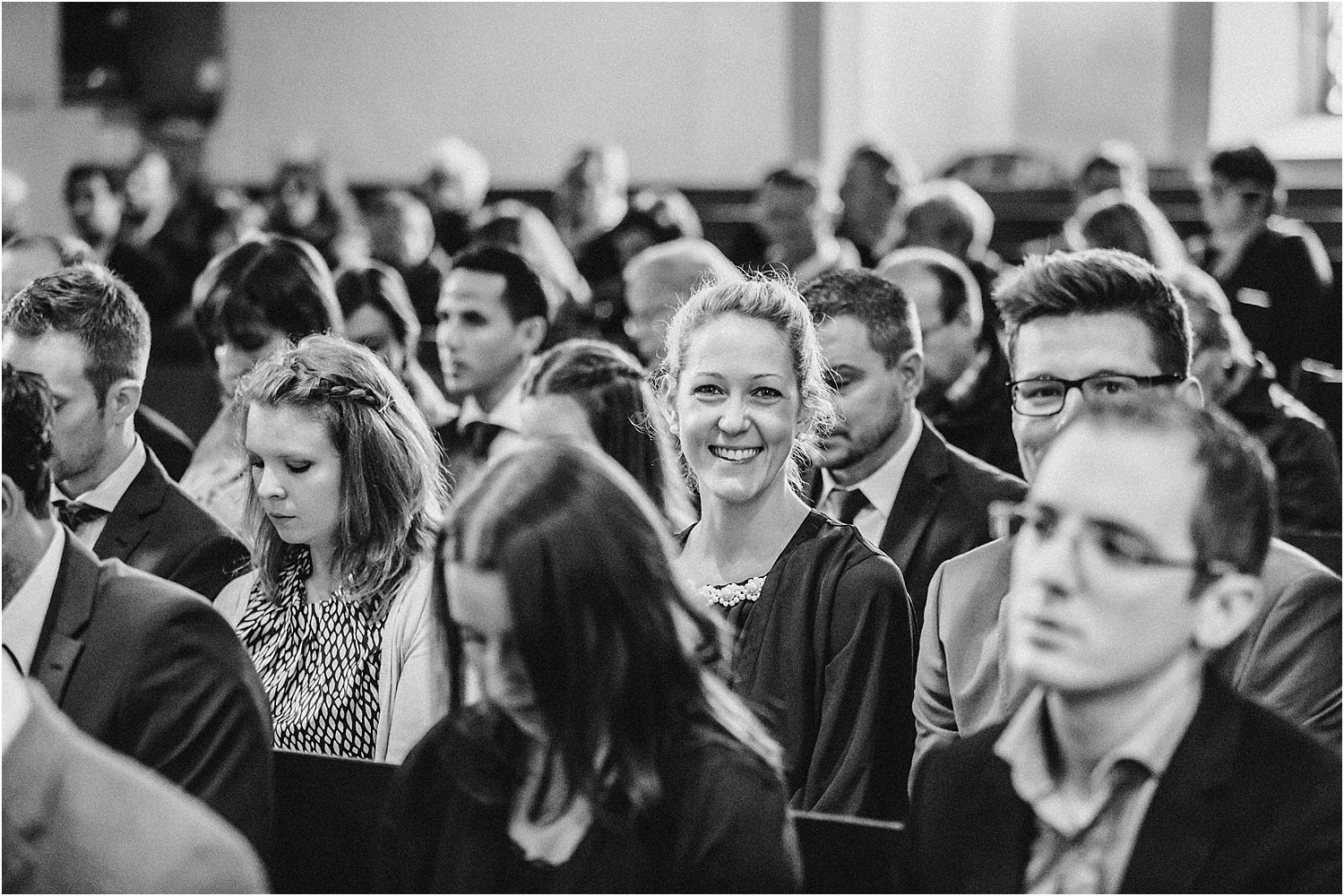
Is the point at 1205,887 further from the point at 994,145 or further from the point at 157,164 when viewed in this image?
the point at 994,145

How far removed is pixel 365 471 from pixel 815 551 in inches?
30.2

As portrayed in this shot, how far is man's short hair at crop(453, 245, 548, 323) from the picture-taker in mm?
4711

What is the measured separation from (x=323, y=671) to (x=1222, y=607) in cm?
161

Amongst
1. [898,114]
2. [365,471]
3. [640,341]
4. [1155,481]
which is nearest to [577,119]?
[898,114]

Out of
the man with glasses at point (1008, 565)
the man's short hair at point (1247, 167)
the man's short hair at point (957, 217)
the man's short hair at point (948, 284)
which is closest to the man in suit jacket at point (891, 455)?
the man with glasses at point (1008, 565)

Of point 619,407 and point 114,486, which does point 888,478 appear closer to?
point 619,407

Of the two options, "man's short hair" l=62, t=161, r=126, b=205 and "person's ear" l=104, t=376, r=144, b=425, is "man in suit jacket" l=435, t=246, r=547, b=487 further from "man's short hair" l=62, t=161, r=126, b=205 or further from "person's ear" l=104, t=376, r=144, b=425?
"man's short hair" l=62, t=161, r=126, b=205

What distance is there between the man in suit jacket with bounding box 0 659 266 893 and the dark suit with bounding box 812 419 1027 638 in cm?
198

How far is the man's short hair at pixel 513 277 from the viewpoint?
15.5 feet

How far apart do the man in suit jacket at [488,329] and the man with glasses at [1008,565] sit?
6.90 ft

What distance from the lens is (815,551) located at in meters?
2.59

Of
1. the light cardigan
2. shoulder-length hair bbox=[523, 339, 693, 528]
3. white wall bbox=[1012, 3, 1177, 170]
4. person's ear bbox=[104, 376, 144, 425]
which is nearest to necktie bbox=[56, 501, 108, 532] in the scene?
person's ear bbox=[104, 376, 144, 425]

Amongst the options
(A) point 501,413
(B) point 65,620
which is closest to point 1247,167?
(A) point 501,413

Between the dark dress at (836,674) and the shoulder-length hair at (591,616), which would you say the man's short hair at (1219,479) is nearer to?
the shoulder-length hair at (591,616)
